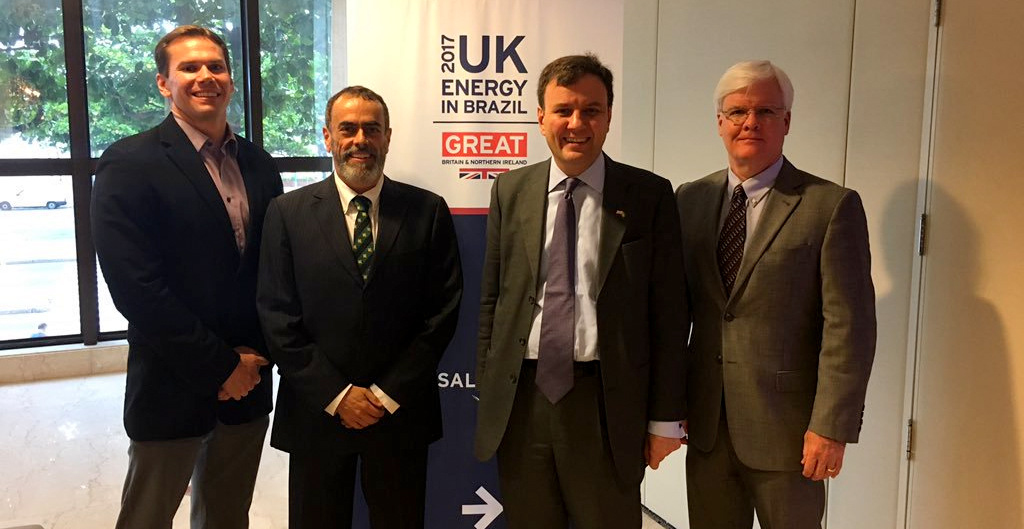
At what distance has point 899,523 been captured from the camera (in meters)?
2.64

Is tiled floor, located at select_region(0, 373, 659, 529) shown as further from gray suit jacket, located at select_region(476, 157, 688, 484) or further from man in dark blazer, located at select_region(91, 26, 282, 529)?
gray suit jacket, located at select_region(476, 157, 688, 484)

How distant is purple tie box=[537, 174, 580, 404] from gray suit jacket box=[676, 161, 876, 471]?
38 centimetres

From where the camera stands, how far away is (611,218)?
1.96 meters

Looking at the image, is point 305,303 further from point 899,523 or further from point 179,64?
point 899,523

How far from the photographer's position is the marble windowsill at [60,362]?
18.9 feet

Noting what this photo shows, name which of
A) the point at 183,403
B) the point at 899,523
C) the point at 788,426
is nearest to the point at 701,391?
the point at 788,426

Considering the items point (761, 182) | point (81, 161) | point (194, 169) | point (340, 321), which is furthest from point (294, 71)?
point (761, 182)

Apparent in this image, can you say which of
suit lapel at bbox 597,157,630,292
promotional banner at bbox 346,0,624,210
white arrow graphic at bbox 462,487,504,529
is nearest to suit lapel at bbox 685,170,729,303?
suit lapel at bbox 597,157,630,292

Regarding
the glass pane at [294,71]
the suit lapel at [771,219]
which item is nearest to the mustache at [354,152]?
the suit lapel at [771,219]

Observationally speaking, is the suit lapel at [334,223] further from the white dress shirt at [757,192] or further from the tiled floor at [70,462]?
the tiled floor at [70,462]

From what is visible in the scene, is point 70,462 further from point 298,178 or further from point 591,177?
point 591,177

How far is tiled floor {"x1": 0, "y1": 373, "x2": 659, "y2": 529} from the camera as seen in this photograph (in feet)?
11.9

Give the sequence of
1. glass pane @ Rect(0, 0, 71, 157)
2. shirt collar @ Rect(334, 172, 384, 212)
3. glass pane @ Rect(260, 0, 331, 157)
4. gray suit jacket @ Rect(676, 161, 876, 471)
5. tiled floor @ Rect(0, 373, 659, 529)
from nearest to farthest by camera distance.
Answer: gray suit jacket @ Rect(676, 161, 876, 471) → shirt collar @ Rect(334, 172, 384, 212) → tiled floor @ Rect(0, 373, 659, 529) → glass pane @ Rect(0, 0, 71, 157) → glass pane @ Rect(260, 0, 331, 157)

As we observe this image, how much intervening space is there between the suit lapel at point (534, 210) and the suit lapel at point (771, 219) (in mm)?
526
